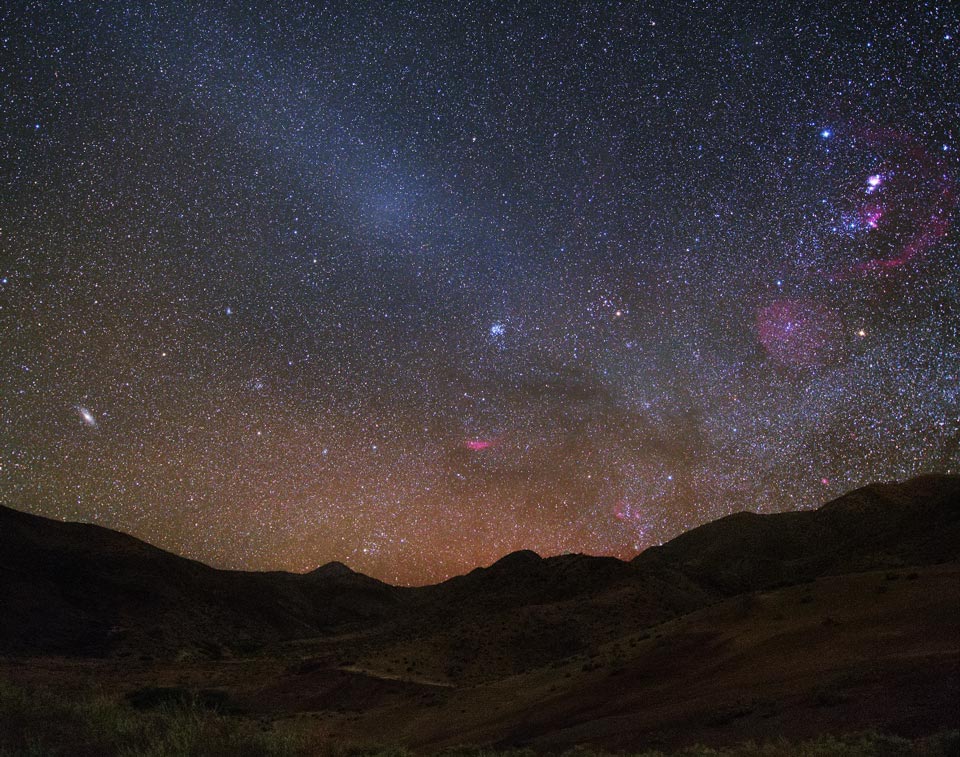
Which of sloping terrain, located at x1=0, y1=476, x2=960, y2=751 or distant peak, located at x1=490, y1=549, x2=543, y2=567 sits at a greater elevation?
distant peak, located at x1=490, y1=549, x2=543, y2=567

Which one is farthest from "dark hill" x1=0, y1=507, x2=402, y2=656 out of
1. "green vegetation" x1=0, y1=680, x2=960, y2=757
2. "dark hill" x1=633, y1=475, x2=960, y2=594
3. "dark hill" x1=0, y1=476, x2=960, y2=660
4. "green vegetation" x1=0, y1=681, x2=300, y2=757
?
"green vegetation" x1=0, y1=680, x2=960, y2=757

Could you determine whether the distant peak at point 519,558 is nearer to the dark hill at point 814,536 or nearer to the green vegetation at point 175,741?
the dark hill at point 814,536

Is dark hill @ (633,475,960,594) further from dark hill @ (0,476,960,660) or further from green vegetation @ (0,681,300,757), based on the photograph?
green vegetation @ (0,681,300,757)

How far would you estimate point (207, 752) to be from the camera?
9930 millimetres

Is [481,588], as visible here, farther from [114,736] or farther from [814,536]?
[114,736]

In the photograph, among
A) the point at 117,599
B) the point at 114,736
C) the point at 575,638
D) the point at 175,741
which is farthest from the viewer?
the point at 117,599

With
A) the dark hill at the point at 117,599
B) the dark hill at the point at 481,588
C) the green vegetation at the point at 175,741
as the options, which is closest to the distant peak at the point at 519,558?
the dark hill at the point at 481,588

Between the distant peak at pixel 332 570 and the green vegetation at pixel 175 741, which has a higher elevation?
the distant peak at pixel 332 570

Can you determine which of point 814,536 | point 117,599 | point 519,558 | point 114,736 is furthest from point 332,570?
point 114,736

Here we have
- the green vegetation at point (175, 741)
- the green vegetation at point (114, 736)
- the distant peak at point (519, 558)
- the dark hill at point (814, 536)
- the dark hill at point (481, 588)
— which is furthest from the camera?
the distant peak at point (519, 558)

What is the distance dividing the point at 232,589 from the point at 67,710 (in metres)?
89.2

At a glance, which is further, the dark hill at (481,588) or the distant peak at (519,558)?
the distant peak at (519,558)

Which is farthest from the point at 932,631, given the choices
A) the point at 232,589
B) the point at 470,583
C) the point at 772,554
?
the point at 232,589

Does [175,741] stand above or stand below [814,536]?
below
